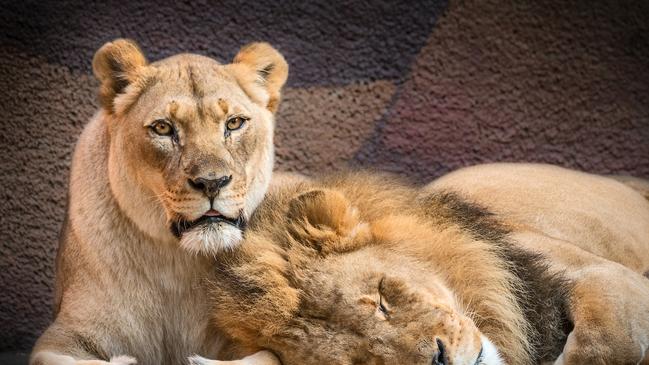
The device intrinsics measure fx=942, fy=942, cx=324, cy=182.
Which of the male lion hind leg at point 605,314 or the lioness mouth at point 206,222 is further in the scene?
the lioness mouth at point 206,222

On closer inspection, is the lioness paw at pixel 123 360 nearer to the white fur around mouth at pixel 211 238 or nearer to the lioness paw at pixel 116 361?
the lioness paw at pixel 116 361

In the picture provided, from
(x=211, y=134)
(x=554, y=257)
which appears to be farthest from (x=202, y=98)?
(x=554, y=257)

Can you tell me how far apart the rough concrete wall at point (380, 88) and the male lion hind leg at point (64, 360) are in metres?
1.53

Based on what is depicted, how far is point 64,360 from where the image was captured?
8.81 feet

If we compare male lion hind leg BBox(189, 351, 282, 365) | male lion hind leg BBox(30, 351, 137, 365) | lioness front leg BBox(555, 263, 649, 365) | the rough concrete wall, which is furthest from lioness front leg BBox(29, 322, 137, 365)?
the rough concrete wall

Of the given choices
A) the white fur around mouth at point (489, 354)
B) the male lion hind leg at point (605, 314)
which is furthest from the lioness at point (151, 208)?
the male lion hind leg at point (605, 314)

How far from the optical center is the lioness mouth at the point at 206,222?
2701 mm

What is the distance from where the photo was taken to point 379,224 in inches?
111

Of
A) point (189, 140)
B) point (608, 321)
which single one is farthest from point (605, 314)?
point (189, 140)

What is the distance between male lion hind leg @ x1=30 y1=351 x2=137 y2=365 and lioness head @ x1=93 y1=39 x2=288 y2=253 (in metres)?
0.38

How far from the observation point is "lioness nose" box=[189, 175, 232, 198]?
2635 mm

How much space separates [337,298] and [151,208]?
703mm

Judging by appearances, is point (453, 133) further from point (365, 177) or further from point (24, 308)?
point (24, 308)

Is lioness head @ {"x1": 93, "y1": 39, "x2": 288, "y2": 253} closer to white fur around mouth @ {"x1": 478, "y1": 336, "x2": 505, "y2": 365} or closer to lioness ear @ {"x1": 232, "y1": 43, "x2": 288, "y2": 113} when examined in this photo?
lioness ear @ {"x1": 232, "y1": 43, "x2": 288, "y2": 113}
